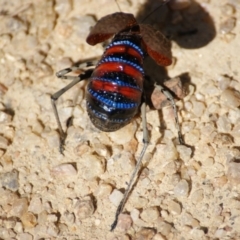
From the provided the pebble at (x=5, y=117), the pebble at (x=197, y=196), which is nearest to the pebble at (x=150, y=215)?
the pebble at (x=197, y=196)

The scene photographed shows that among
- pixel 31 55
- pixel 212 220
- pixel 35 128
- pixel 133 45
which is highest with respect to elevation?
pixel 133 45

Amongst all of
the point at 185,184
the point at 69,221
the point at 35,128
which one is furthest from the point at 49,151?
the point at 185,184

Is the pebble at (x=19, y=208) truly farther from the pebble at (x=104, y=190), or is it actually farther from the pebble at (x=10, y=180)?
the pebble at (x=104, y=190)

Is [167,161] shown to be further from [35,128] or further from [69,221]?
[35,128]

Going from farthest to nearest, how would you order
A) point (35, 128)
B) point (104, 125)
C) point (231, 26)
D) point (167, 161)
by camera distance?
point (231, 26), point (35, 128), point (167, 161), point (104, 125)

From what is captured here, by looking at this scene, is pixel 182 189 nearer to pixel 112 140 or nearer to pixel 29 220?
pixel 112 140

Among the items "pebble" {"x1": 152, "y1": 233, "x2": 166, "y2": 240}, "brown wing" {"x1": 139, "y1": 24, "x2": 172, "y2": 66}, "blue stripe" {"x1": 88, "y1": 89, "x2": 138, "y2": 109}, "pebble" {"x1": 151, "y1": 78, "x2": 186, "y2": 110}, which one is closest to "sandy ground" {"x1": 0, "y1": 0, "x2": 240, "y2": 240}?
"pebble" {"x1": 152, "y1": 233, "x2": 166, "y2": 240}
